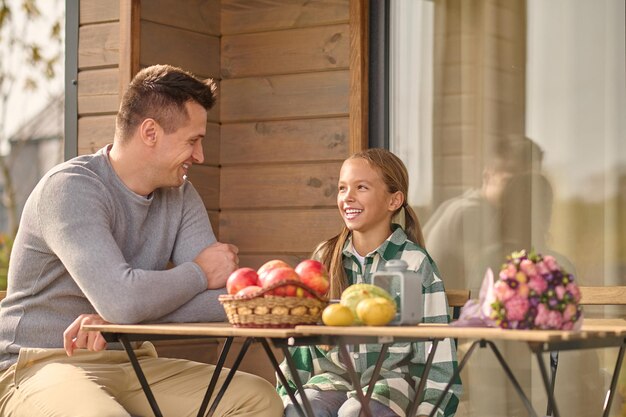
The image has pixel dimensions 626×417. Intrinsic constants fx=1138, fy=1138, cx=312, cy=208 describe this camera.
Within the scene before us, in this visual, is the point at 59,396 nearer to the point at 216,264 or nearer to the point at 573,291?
the point at 216,264

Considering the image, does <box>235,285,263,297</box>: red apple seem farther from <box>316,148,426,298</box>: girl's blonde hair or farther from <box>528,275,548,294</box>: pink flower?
<box>316,148,426,298</box>: girl's blonde hair

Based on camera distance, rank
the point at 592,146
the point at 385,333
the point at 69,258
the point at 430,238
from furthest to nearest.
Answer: the point at 430,238
the point at 592,146
the point at 69,258
the point at 385,333

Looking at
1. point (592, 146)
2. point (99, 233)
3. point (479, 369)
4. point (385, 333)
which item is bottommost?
point (479, 369)

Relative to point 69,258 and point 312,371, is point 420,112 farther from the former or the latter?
point 69,258

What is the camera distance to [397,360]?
358 centimetres

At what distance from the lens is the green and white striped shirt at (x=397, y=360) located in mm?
3477

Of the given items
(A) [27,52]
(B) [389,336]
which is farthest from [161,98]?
(A) [27,52]

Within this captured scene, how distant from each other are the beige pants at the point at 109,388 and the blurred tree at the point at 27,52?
6.12 meters

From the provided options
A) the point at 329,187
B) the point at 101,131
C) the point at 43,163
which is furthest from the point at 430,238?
the point at 43,163

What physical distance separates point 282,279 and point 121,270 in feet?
1.72

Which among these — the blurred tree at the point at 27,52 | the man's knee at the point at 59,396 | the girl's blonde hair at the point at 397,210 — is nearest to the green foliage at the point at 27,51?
the blurred tree at the point at 27,52

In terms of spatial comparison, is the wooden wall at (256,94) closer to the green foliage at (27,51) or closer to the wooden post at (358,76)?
the wooden post at (358,76)

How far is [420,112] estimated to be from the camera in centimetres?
463

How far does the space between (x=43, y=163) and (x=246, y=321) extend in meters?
9.00
